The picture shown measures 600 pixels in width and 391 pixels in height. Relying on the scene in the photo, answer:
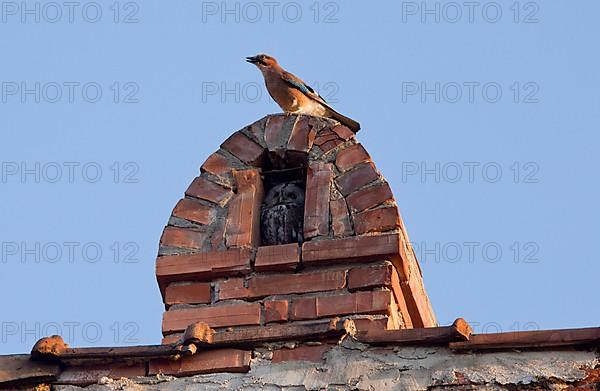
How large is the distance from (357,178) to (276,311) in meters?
0.76

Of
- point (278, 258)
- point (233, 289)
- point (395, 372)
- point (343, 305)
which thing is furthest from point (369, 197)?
point (395, 372)

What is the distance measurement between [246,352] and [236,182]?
3.42ft

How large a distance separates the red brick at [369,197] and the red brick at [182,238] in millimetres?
639

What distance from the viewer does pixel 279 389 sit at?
5305 millimetres

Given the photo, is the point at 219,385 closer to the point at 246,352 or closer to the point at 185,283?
the point at 246,352

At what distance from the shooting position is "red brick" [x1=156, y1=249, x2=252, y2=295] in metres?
5.88

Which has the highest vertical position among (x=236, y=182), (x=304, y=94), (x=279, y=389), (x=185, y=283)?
(x=304, y=94)

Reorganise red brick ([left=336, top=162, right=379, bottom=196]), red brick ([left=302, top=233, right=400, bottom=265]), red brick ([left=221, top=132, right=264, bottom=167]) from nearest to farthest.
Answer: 1. red brick ([left=302, top=233, right=400, bottom=265])
2. red brick ([left=336, top=162, right=379, bottom=196])
3. red brick ([left=221, top=132, right=264, bottom=167])

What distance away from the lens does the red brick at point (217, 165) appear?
20.7 ft

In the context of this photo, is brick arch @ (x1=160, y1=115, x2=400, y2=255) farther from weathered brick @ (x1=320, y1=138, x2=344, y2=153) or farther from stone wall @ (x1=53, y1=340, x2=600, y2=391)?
stone wall @ (x1=53, y1=340, x2=600, y2=391)

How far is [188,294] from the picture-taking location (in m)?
5.88

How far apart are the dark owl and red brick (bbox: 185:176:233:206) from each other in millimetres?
178

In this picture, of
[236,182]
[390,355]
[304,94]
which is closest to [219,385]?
[390,355]

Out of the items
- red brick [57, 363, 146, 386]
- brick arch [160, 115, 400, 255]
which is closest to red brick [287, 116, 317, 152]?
brick arch [160, 115, 400, 255]
